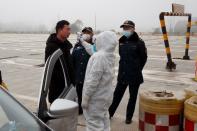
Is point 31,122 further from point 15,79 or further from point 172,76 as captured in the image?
point 172,76

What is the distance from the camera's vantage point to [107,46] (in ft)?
15.8

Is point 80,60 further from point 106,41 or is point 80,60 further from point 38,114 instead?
point 38,114

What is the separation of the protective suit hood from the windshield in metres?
1.99

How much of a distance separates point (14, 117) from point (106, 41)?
7.11ft

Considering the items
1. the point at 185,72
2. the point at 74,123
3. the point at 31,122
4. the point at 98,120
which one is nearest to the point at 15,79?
the point at 185,72

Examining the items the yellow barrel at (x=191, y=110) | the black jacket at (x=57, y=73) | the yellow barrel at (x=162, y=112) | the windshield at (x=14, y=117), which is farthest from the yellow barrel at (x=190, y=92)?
the windshield at (x=14, y=117)

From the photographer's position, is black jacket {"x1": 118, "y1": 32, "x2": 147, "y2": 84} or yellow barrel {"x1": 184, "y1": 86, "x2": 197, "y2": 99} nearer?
yellow barrel {"x1": 184, "y1": 86, "x2": 197, "y2": 99}

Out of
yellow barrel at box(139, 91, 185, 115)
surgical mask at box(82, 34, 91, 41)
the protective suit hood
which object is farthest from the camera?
surgical mask at box(82, 34, 91, 41)

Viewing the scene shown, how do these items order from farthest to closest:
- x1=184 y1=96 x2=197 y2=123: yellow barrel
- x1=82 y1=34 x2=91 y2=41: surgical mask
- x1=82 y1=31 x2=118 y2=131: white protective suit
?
x1=82 y1=34 x2=91 y2=41: surgical mask, x1=82 y1=31 x2=118 y2=131: white protective suit, x1=184 y1=96 x2=197 y2=123: yellow barrel

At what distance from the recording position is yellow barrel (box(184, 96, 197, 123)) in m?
4.15

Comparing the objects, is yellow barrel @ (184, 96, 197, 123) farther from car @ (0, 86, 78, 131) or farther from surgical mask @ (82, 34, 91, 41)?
surgical mask @ (82, 34, 91, 41)

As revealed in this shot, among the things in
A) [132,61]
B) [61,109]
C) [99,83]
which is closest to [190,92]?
[99,83]

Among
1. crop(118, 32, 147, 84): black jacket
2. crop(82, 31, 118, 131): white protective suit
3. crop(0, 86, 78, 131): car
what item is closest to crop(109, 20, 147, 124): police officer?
crop(118, 32, 147, 84): black jacket

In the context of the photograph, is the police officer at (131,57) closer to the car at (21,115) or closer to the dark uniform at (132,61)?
the dark uniform at (132,61)
